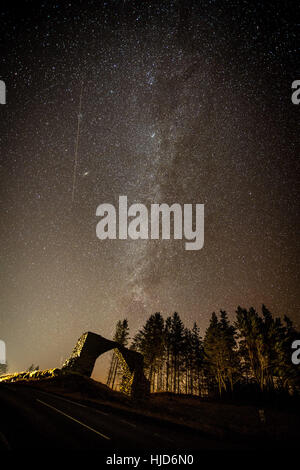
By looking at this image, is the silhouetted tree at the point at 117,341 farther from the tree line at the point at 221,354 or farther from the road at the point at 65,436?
the road at the point at 65,436

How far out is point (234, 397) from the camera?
105ft

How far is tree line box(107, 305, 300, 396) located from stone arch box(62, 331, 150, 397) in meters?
13.6

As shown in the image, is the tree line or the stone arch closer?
the stone arch

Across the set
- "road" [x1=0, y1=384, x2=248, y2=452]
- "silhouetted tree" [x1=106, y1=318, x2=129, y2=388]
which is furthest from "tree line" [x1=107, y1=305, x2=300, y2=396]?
"road" [x1=0, y1=384, x2=248, y2=452]

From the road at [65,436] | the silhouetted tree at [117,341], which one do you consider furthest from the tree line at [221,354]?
the road at [65,436]

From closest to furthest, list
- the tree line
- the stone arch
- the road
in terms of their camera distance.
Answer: the road < the stone arch < the tree line

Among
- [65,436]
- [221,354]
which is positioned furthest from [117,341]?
[65,436]

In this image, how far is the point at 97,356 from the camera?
21922 mm

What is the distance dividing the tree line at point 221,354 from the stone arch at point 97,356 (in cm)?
1358

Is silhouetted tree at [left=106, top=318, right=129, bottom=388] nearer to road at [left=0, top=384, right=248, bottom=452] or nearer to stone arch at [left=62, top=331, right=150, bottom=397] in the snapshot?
stone arch at [left=62, top=331, right=150, bottom=397]

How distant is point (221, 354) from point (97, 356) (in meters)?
23.9

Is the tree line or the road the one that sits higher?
the road

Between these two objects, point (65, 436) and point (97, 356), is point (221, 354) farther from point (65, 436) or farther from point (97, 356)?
point (65, 436)

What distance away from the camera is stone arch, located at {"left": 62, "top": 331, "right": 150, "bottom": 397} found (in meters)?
20.7
